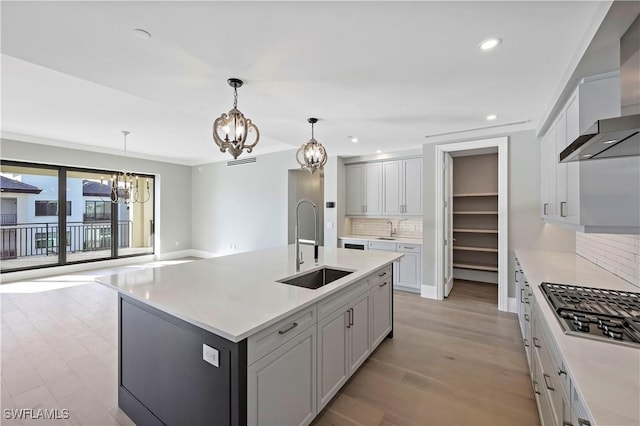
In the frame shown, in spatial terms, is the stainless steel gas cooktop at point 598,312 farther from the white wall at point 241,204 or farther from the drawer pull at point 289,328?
the white wall at point 241,204

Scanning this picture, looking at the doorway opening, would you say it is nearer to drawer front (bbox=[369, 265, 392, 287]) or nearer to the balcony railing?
drawer front (bbox=[369, 265, 392, 287])

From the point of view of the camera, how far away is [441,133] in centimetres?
411

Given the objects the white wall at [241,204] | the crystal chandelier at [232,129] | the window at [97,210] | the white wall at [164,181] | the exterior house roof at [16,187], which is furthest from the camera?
the window at [97,210]

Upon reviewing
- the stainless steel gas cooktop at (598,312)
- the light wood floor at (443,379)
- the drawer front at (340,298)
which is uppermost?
the stainless steel gas cooktop at (598,312)

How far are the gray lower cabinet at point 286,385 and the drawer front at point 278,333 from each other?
3 cm

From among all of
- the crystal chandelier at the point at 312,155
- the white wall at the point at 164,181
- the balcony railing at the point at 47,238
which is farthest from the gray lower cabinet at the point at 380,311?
the balcony railing at the point at 47,238

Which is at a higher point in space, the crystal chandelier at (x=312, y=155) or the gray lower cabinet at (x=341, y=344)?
the crystal chandelier at (x=312, y=155)

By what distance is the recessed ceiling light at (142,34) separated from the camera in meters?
1.71

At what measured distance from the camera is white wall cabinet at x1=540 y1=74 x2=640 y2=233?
1.72m

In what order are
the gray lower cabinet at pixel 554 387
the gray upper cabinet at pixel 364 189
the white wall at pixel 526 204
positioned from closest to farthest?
the gray lower cabinet at pixel 554 387 → the white wall at pixel 526 204 → the gray upper cabinet at pixel 364 189

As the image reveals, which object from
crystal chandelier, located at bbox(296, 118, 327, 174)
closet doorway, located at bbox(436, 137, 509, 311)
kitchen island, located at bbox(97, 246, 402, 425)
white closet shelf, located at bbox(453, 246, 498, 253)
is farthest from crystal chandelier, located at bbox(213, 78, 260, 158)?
white closet shelf, located at bbox(453, 246, 498, 253)

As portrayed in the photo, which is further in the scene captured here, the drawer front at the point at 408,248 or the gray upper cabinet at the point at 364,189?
the gray upper cabinet at the point at 364,189

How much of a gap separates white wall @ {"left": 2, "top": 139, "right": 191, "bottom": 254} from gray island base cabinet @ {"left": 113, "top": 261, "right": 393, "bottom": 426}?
5808 mm

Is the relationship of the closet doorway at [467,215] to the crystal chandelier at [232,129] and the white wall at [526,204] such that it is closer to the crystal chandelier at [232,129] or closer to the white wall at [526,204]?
the white wall at [526,204]
